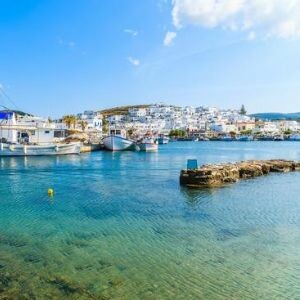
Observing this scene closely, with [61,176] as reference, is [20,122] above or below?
above

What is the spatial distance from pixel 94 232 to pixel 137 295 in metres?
6.56

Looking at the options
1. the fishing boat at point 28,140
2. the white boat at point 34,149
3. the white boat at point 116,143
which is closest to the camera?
the white boat at point 34,149

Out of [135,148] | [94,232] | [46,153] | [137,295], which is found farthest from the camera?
[135,148]

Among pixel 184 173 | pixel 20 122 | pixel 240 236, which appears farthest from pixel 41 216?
pixel 20 122

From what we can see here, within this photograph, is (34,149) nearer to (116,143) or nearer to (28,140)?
(28,140)

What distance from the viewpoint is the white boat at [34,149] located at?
63.9 meters

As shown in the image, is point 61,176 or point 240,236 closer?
point 240,236

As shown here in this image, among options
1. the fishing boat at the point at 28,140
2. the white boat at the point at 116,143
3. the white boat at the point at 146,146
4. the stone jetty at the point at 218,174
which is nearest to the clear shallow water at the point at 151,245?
the stone jetty at the point at 218,174

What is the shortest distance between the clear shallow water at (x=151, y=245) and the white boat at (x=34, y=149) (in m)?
→ 38.8

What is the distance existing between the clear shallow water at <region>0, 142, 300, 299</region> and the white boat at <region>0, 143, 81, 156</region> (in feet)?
127

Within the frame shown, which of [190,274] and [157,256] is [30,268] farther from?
[190,274]

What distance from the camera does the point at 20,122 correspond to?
8088 centimetres

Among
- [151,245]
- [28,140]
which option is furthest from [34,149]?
[151,245]

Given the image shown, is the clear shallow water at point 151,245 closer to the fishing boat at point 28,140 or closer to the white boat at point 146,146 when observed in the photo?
the fishing boat at point 28,140
